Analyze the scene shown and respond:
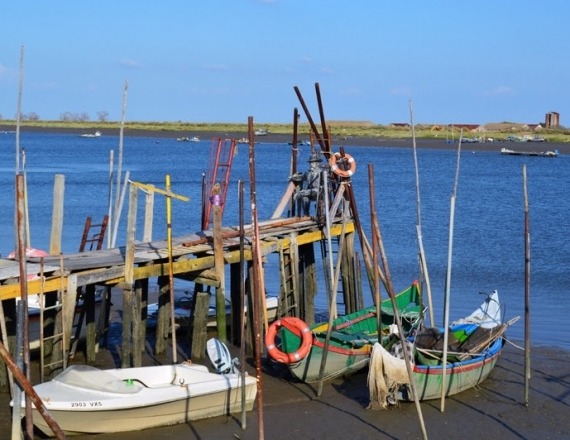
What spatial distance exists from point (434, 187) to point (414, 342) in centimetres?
4108

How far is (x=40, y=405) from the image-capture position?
388 inches

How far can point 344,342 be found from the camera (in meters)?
15.5

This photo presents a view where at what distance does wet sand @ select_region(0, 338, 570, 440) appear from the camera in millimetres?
13102

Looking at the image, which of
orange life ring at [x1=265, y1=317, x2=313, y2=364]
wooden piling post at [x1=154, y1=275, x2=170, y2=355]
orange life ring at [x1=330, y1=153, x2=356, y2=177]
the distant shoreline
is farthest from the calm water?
the distant shoreline

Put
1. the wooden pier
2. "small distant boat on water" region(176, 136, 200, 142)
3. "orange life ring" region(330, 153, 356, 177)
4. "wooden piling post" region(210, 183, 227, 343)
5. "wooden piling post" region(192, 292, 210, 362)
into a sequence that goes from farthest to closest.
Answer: "small distant boat on water" region(176, 136, 200, 142), "orange life ring" region(330, 153, 356, 177), "wooden piling post" region(210, 183, 227, 343), "wooden piling post" region(192, 292, 210, 362), the wooden pier

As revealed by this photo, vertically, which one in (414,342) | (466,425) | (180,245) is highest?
(180,245)

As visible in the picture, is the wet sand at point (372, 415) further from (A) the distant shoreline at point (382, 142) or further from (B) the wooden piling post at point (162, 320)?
(A) the distant shoreline at point (382, 142)

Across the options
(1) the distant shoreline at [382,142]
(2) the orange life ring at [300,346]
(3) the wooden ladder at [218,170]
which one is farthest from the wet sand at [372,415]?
(1) the distant shoreline at [382,142]

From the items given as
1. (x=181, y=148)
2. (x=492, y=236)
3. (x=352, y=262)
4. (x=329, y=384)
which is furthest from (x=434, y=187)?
(x=181, y=148)

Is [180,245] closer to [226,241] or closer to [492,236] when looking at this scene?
[226,241]

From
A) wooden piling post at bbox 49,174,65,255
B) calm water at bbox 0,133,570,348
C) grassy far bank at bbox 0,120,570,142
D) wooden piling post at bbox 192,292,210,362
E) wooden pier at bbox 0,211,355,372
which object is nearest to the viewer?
wooden pier at bbox 0,211,355,372

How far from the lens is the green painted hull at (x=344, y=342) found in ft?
48.4

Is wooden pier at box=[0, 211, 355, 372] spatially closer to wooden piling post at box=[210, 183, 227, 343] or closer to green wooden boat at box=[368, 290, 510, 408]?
wooden piling post at box=[210, 183, 227, 343]

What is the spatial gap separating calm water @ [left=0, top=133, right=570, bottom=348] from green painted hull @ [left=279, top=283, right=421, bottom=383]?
3518 mm
